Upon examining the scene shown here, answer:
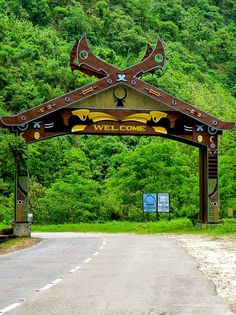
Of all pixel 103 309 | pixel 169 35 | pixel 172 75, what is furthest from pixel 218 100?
pixel 103 309

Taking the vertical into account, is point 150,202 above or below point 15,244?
above

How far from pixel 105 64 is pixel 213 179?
8.62m

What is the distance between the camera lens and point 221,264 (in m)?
16.5

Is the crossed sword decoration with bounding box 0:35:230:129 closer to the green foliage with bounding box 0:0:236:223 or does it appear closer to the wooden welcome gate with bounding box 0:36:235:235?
the wooden welcome gate with bounding box 0:36:235:235

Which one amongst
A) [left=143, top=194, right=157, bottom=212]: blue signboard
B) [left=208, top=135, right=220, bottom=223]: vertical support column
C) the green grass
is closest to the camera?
the green grass

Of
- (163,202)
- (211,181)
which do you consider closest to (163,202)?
(163,202)

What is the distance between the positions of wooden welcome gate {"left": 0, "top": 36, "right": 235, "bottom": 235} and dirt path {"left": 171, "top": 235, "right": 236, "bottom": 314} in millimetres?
9043

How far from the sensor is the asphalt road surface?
9.53 metres

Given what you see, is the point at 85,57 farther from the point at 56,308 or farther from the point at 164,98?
the point at 56,308

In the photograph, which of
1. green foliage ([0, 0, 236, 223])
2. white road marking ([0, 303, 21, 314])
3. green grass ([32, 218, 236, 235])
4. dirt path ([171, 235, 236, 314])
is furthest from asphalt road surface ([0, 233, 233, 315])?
green grass ([32, 218, 236, 235])

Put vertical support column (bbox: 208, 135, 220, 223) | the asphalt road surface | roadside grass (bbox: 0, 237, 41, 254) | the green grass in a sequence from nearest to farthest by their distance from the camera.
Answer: the asphalt road surface < roadside grass (bbox: 0, 237, 41, 254) < the green grass < vertical support column (bbox: 208, 135, 220, 223)

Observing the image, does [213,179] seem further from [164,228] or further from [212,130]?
[164,228]

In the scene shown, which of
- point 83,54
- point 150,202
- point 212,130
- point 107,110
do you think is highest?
point 83,54

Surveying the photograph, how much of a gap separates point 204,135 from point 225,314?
2651 centimetres
